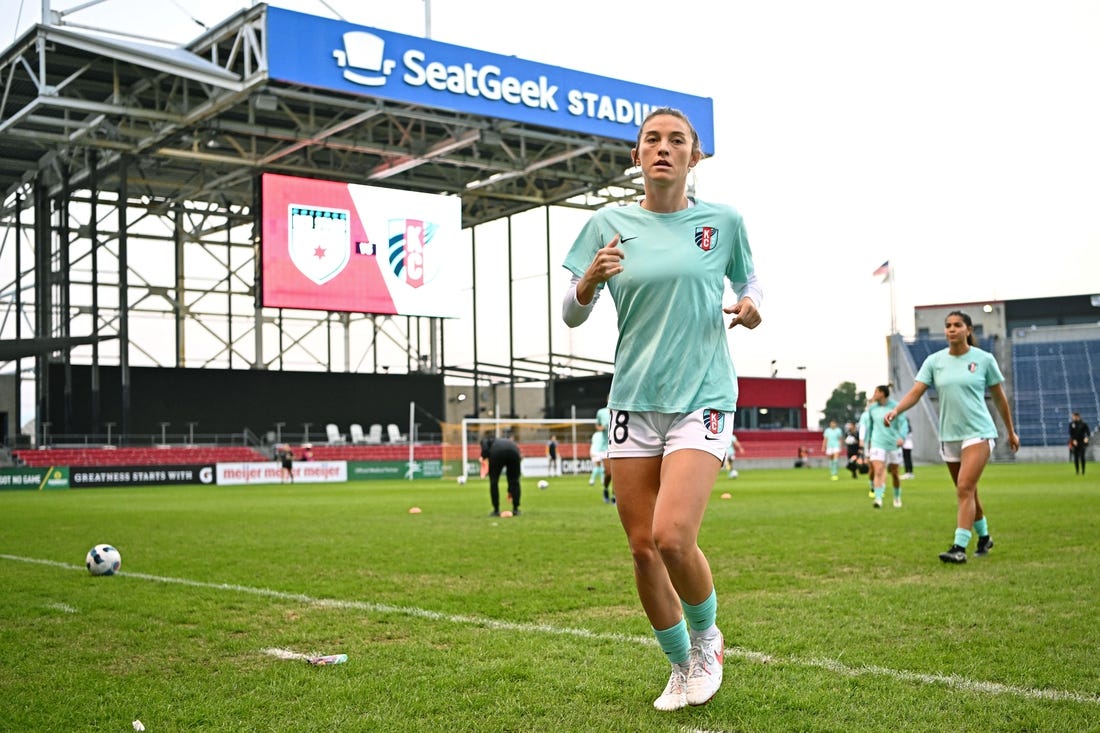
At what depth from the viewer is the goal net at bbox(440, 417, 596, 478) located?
152ft

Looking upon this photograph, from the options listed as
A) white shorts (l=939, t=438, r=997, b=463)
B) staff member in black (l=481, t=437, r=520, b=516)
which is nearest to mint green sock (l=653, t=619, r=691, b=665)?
white shorts (l=939, t=438, r=997, b=463)

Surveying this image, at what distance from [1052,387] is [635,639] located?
62199 millimetres

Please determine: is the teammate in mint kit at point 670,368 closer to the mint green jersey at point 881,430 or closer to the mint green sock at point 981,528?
the mint green sock at point 981,528

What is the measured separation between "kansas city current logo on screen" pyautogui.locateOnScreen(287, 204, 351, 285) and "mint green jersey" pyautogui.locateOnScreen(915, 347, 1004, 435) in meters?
31.0

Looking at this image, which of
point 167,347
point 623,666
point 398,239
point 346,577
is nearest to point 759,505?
point 346,577

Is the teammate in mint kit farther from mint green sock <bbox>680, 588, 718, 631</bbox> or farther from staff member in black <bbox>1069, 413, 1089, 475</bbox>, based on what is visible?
staff member in black <bbox>1069, 413, 1089, 475</bbox>

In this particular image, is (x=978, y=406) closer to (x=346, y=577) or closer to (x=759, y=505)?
(x=346, y=577)

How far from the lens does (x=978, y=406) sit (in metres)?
10.3

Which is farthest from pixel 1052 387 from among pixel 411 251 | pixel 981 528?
pixel 981 528

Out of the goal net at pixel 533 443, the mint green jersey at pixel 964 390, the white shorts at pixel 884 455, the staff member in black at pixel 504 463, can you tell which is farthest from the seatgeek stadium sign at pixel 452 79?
the mint green jersey at pixel 964 390

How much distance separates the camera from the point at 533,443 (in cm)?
4938

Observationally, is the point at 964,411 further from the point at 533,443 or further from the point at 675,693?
the point at 533,443

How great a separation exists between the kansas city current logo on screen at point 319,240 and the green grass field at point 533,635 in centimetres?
2577

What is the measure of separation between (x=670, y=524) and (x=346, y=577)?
19.6 feet
